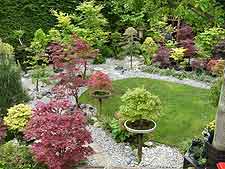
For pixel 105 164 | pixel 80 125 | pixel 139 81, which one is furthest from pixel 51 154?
pixel 139 81

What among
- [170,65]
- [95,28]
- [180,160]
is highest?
[95,28]

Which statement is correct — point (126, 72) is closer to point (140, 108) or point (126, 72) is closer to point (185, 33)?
point (185, 33)

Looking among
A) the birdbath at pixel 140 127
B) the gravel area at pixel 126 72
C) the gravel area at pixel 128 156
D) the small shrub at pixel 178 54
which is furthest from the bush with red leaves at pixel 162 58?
the birdbath at pixel 140 127

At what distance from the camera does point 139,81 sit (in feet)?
41.1

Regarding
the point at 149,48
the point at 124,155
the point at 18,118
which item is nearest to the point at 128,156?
the point at 124,155

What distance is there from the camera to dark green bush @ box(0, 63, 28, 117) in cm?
1007

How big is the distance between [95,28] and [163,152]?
19.3ft

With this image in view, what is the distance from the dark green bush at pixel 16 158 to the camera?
26.3 feet

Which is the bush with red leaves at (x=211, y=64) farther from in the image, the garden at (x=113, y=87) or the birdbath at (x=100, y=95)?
the birdbath at (x=100, y=95)

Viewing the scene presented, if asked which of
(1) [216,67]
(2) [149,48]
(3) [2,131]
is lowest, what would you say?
(3) [2,131]

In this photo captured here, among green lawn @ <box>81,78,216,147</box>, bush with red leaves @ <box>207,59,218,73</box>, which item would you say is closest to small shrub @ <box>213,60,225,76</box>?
bush with red leaves @ <box>207,59,218,73</box>

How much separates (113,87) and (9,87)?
2.86 m

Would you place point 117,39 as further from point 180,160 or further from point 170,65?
point 180,160

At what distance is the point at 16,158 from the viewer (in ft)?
26.6
